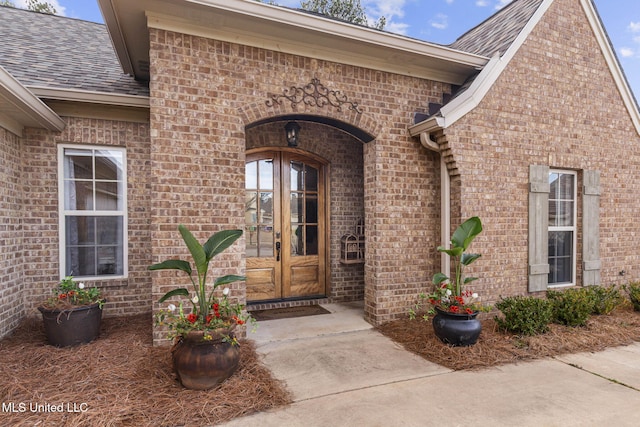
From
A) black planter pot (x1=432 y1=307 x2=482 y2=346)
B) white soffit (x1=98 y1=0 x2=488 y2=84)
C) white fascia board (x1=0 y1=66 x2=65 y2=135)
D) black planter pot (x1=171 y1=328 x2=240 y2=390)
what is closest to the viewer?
black planter pot (x1=171 y1=328 x2=240 y2=390)

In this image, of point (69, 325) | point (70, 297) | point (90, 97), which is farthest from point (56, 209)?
point (69, 325)

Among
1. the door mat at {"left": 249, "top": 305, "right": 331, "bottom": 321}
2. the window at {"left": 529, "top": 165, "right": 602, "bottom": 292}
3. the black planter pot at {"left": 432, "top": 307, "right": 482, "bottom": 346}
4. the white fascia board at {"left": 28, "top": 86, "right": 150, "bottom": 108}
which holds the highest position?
the white fascia board at {"left": 28, "top": 86, "right": 150, "bottom": 108}

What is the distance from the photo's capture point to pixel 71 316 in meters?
3.71

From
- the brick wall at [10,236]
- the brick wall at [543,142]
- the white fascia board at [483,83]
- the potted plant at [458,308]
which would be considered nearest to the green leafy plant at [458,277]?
the potted plant at [458,308]

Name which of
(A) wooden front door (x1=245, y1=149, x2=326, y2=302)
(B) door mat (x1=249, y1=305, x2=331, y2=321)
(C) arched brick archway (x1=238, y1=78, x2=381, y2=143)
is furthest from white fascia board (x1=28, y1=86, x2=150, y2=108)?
(B) door mat (x1=249, y1=305, x2=331, y2=321)

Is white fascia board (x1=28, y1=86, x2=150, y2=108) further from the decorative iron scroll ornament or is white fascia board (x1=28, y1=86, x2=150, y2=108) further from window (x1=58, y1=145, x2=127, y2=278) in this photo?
the decorative iron scroll ornament

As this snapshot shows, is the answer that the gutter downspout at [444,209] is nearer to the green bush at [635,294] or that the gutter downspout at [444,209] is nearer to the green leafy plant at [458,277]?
the green leafy plant at [458,277]

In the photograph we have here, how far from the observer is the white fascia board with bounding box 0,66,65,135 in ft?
10.3

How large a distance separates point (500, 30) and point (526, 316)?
4.36 meters

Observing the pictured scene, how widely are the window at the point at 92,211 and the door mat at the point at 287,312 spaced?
2000 mm

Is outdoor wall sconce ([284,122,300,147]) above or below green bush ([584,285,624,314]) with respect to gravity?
above

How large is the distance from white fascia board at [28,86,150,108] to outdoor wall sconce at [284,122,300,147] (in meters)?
1.97

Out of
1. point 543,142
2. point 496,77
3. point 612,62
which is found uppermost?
point 612,62

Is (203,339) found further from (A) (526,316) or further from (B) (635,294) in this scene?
(B) (635,294)
